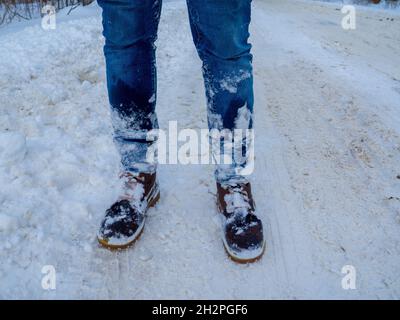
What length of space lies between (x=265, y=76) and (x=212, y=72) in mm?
1904

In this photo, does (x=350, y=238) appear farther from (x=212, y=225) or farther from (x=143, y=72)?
(x=143, y=72)

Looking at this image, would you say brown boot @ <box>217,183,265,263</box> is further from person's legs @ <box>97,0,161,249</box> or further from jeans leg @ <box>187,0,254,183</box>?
person's legs @ <box>97,0,161,249</box>

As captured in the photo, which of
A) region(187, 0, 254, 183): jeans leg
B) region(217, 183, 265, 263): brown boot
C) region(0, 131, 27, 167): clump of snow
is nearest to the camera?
region(187, 0, 254, 183): jeans leg

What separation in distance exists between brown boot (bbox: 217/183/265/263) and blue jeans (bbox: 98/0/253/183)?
0.05 m

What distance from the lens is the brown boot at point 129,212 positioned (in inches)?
56.3

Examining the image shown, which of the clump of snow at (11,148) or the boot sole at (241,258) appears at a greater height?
the clump of snow at (11,148)

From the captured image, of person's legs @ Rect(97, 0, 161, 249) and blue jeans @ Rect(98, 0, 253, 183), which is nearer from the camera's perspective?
blue jeans @ Rect(98, 0, 253, 183)

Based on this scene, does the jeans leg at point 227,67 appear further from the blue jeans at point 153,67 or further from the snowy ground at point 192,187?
the snowy ground at point 192,187

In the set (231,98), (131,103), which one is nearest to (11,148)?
(131,103)

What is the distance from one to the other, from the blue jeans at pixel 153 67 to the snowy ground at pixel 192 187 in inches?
10.5

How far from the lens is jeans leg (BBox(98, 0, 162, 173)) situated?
1.42 m

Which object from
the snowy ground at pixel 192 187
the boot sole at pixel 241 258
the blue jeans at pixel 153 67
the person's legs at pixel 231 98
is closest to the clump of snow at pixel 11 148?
the snowy ground at pixel 192 187

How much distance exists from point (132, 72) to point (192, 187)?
578 millimetres

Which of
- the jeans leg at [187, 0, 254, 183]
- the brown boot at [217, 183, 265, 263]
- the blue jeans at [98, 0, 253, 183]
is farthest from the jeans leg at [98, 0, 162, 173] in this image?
the brown boot at [217, 183, 265, 263]
